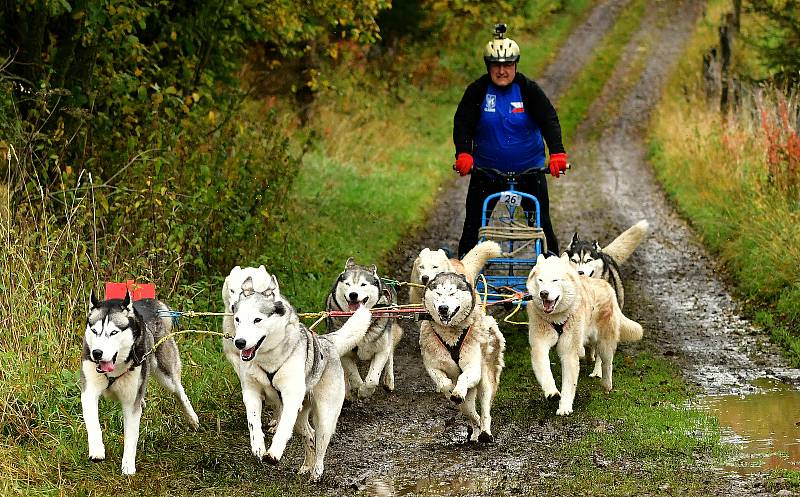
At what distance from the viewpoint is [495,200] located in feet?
30.2

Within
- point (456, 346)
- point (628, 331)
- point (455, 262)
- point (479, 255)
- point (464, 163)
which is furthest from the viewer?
point (464, 163)

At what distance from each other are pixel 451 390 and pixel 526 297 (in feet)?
3.72

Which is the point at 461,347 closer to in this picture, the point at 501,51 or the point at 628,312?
the point at 501,51

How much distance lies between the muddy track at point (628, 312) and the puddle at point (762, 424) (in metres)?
0.29

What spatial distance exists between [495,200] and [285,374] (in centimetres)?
393

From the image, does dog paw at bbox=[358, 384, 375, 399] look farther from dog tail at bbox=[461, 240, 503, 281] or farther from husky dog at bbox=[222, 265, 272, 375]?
dog tail at bbox=[461, 240, 503, 281]

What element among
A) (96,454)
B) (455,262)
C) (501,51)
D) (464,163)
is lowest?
(96,454)

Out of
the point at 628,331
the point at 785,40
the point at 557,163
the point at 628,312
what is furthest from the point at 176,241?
the point at 785,40

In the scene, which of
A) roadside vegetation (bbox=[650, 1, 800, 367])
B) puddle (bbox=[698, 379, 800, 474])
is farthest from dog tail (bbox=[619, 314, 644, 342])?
roadside vegetation (bbox=[650, 1, 800, 367])

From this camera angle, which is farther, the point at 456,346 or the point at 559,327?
the point at 559,327

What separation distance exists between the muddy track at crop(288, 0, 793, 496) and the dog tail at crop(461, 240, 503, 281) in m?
0.87

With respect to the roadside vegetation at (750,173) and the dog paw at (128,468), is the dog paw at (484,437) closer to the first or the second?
the dog paw at (128,468)

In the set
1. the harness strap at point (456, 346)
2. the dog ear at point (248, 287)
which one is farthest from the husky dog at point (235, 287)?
the harness strap at point (456, 346)

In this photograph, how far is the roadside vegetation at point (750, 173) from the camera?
33.0 feet
